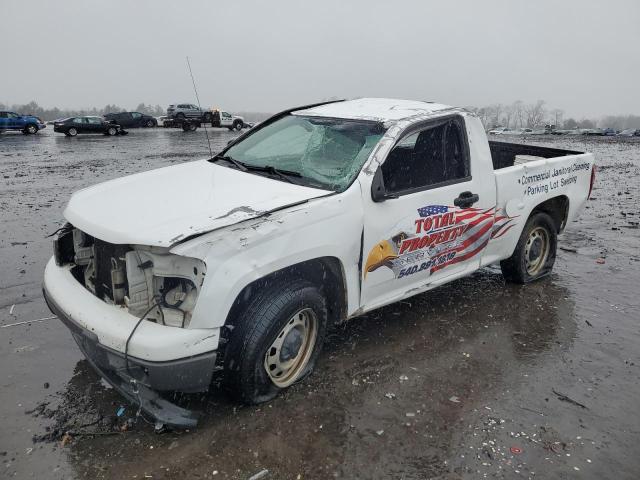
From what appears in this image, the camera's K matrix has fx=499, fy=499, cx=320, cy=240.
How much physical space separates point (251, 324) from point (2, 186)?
10811mm

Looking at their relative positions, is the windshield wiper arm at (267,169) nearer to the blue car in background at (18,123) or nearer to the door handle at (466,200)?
the door handle at (466,200)

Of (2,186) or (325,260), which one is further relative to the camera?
(2,186)

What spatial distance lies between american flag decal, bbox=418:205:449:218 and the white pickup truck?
0.06 feet

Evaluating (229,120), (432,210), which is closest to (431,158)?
(432,210)

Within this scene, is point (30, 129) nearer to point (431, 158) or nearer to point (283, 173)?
point (283, 173)

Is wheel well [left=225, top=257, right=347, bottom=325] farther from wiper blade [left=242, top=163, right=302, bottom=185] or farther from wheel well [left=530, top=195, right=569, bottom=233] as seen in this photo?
wheel well [left=530, top=195, right=569, bottom=233]

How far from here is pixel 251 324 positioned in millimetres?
2967

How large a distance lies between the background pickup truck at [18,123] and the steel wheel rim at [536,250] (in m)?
33.0

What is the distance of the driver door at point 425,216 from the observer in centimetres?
356

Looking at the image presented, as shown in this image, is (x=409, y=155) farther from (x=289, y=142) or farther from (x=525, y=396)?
(x=525, y=396)

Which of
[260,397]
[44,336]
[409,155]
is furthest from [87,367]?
[409,155]

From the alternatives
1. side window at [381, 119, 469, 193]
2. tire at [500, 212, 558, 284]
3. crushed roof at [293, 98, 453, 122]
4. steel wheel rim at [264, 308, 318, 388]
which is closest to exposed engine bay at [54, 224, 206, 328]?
steel wheel rim at [264, 308, 318, 388]

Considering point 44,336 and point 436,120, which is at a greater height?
point 436,120

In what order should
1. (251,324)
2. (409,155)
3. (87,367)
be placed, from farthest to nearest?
1. (409,155)
2. (87,367)
3. (251,324)
